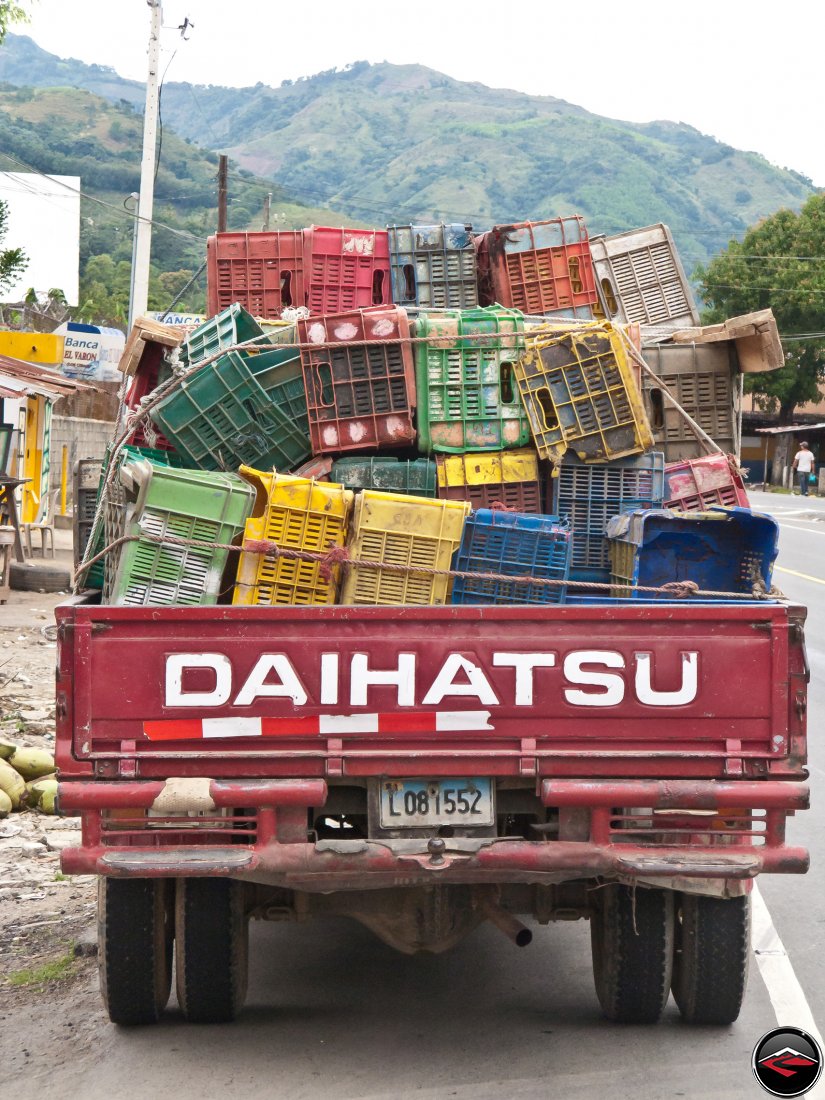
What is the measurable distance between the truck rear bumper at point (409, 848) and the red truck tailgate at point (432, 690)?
0.31ft

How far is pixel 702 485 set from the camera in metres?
7.06

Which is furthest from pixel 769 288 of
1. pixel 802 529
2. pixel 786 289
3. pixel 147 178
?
pixel 147 178

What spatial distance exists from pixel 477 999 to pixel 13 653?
929cm

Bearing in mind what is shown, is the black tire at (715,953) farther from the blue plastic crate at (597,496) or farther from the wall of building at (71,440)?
the wall of building at (71,440)

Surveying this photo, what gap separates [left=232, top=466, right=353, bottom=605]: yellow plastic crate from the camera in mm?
6004

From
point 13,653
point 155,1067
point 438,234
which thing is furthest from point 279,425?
point 13,653

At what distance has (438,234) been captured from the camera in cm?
837

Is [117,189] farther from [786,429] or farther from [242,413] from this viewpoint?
[242,413]

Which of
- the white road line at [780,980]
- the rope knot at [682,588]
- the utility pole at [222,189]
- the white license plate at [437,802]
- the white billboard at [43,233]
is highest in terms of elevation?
the white billboard at [43,233]

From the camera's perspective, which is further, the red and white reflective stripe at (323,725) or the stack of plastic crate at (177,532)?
the stack of plastic crate at (177,532)

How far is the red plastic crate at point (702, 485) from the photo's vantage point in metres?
7.04

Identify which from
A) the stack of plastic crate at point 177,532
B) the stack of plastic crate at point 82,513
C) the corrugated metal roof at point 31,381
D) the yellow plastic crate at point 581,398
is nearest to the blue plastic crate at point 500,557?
the yellow plastic crate at point 581,398

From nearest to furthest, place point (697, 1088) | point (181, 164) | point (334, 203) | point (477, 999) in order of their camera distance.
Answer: point (697, 1088) < point (477, 999) < point (181, 164) < point (334, 203)

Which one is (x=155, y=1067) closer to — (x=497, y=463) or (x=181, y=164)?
(x=497, y=463)
